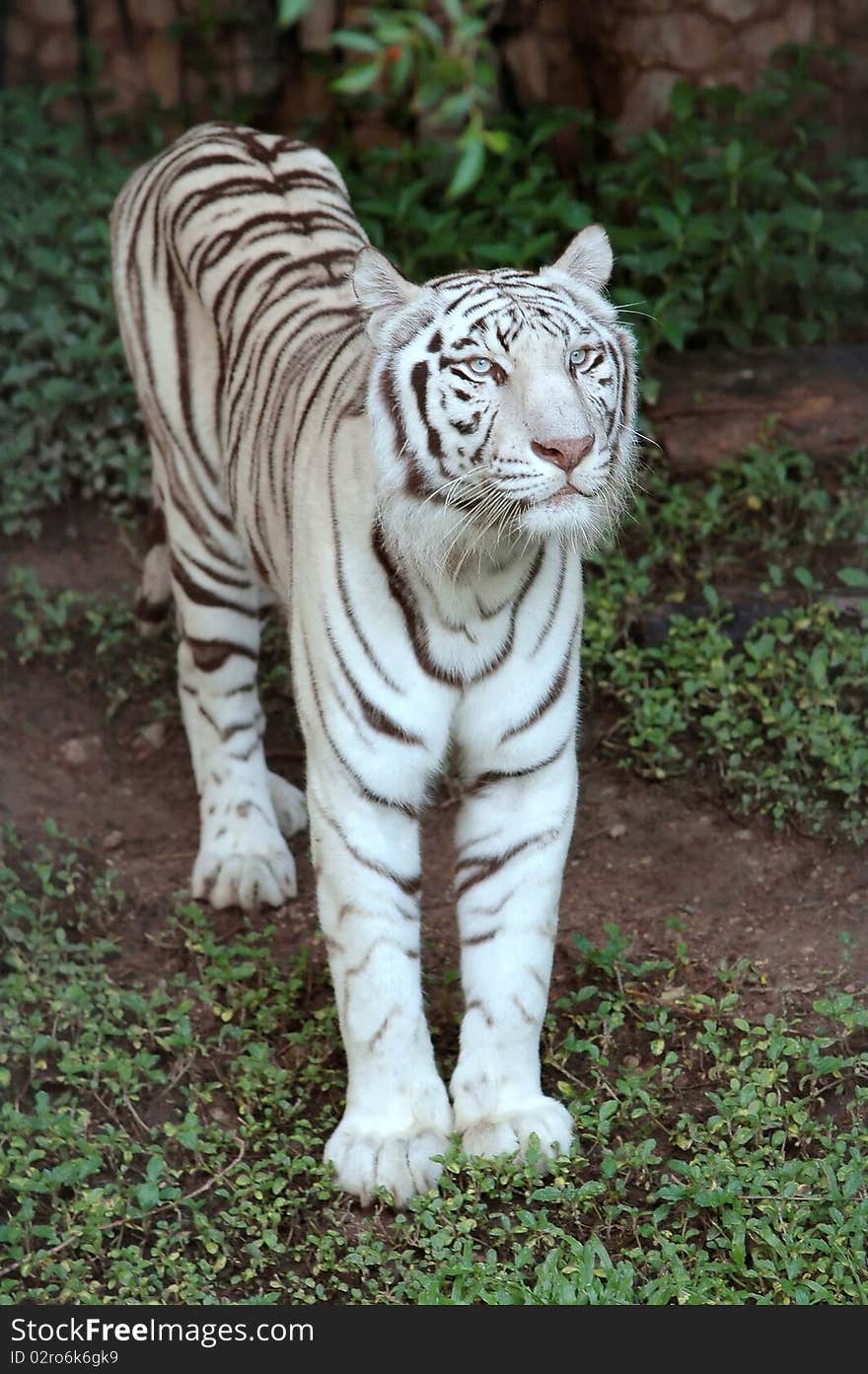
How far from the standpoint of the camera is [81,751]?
15.7 feet

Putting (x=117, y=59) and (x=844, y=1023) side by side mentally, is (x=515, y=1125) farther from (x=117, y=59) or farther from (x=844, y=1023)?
(x=117, y=59)

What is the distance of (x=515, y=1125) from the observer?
10.6ft

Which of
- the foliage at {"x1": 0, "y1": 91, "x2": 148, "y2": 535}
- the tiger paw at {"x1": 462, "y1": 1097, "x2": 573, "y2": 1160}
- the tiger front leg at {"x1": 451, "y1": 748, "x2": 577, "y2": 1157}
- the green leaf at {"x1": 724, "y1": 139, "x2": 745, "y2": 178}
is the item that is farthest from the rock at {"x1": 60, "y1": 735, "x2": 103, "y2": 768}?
the green leaf at {"x1": 724, "y1": 139, "x2": 745, "y2": 178}

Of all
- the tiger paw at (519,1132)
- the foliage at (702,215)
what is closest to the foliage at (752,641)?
the foliage at (702,215)

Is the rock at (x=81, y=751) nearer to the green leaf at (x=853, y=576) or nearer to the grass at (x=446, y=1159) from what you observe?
the grass at (x=446, y=1159)

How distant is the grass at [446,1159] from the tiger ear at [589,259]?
1.37m

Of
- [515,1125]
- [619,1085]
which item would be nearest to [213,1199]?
[515,1125]

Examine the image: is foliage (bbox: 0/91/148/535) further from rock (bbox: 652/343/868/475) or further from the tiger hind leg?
rock (bbox: 652/343/868/475)

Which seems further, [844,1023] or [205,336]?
[205,336]

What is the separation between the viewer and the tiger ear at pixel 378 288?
3.04m

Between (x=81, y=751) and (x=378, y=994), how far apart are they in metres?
1.80

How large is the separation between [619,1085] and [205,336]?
1897mm

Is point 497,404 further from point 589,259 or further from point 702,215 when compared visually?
point 702,215

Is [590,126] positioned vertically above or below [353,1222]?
above
